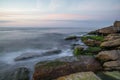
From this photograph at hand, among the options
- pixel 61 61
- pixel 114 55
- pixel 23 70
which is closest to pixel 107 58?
pixel 114 55

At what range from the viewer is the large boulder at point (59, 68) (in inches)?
324

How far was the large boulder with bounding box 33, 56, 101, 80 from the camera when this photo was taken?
823 centimetres

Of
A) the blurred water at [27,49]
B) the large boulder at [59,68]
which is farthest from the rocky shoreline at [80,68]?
the blurred water at [27,49]

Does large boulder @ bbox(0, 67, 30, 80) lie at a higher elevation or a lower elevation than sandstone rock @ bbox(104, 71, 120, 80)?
lower

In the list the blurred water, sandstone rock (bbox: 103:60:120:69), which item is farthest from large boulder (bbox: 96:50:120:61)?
the blurred water

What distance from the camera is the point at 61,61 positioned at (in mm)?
8883

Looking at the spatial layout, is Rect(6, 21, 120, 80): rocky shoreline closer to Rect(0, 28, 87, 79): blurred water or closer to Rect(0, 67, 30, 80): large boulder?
Rect(0, 67, 30, 80): large boulder

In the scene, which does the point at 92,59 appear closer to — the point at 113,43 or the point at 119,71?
the point at 119,71

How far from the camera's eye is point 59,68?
8414 millimetres

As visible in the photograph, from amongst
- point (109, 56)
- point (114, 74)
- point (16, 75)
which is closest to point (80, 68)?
point (114, 74)

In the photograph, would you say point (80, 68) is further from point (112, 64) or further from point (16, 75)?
point (16, 75)

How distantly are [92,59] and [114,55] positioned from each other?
4.37 ft

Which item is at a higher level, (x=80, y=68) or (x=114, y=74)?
(x=80, y=68)

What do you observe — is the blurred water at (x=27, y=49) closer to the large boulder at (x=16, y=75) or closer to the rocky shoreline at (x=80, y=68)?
the large boulder at (x=16, y=75)
